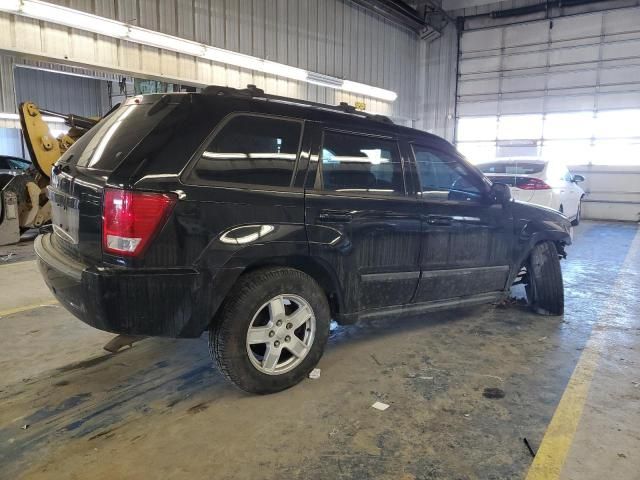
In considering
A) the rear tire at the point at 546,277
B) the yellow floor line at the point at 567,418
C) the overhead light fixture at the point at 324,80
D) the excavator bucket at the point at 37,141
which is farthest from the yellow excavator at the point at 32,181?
the yellow floor line at the point at 567,418

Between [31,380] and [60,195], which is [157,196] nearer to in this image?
[60,195]

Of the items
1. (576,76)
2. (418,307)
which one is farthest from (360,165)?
(576,76)

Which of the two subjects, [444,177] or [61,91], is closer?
[444,177]

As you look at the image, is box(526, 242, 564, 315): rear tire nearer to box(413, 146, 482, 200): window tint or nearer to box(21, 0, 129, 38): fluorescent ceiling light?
box(413, 146, 482, 200): window tint

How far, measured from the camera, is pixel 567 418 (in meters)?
2.70

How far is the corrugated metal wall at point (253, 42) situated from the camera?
24.4 feet

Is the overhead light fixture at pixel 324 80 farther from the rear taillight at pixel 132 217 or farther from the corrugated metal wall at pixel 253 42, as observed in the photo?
the rear taillight at pixel 132 217

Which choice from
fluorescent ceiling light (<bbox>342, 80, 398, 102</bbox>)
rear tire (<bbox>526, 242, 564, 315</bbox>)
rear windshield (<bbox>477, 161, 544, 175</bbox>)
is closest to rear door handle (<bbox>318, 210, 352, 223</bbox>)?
rear tire (<bbox>526, 242, 564, 315</bbox>)

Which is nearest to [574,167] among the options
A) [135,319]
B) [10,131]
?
[135,319]

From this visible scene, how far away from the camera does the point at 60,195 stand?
2.87 m

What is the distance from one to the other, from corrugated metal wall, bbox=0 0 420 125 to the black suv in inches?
215

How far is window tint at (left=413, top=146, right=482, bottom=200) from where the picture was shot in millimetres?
3566

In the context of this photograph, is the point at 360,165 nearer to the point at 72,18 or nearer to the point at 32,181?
the point at 72,18

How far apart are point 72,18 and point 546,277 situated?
24.0 feet
